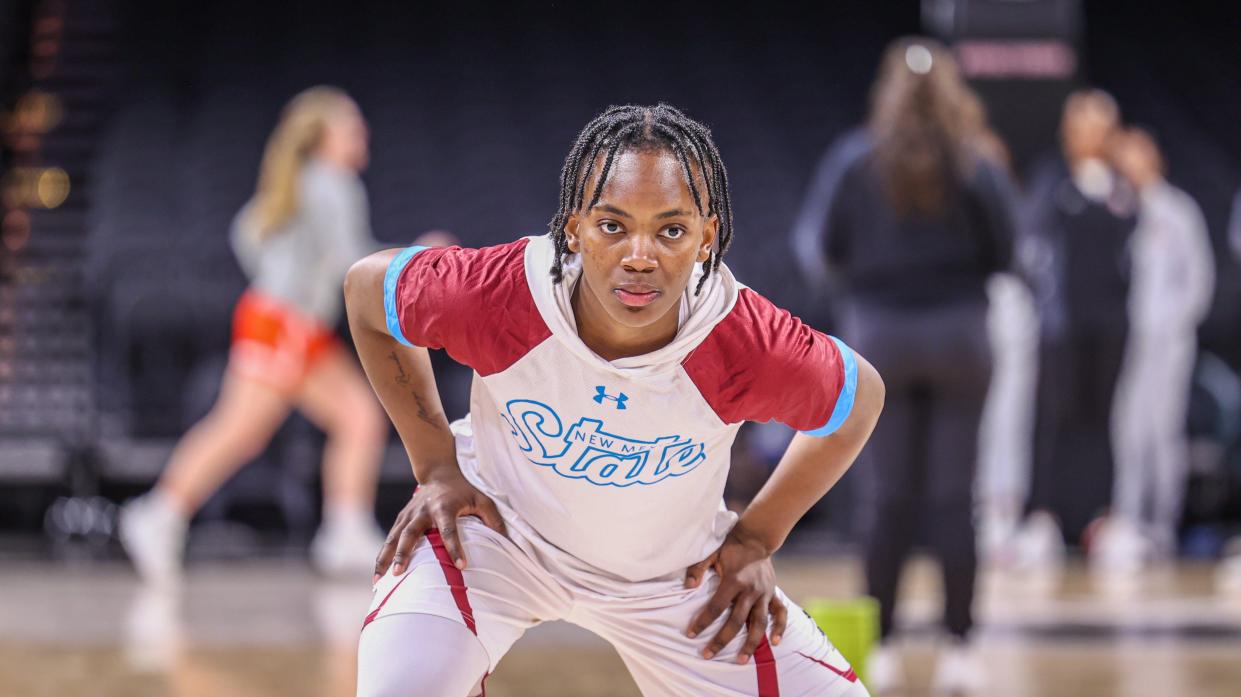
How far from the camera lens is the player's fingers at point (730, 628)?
8.47ft

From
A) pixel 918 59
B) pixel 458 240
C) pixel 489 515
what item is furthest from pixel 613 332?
pixel 458 240

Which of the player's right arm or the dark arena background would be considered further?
the dark arena background

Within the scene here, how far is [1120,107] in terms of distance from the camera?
11703mm

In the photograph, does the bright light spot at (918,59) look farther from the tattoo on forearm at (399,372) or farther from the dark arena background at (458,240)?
the tattoo on forearm at (399,372)

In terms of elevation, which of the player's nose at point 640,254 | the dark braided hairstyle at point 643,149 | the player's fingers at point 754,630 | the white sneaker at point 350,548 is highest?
the dark braided hairstyle at point 643,149

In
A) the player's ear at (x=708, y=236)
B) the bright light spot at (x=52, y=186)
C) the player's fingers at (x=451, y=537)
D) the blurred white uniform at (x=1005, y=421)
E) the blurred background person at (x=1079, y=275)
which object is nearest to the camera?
the player's ear at (x=708, y=236)

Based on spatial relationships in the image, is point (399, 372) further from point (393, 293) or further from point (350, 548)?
point (350, 548)

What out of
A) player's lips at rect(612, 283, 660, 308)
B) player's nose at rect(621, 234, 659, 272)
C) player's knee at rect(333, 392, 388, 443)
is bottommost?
player's knee at rect(333, 392, 388, 443)

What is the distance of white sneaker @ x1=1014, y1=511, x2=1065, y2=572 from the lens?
7.14m

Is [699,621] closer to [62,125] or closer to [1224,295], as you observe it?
[1224,295]

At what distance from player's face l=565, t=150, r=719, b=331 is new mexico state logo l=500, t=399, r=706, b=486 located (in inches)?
8.5

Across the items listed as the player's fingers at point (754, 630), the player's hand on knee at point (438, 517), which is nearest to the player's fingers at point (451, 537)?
the player's hand on knee at point (438, 517)

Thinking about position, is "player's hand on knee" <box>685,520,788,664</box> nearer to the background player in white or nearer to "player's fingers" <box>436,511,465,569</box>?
the background player in white

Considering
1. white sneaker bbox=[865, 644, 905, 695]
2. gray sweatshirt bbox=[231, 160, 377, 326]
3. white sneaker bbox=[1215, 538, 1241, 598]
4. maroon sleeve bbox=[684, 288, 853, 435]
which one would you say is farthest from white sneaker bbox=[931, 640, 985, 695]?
gray sweatshirt bbox=[231, 160, 377, 326]
